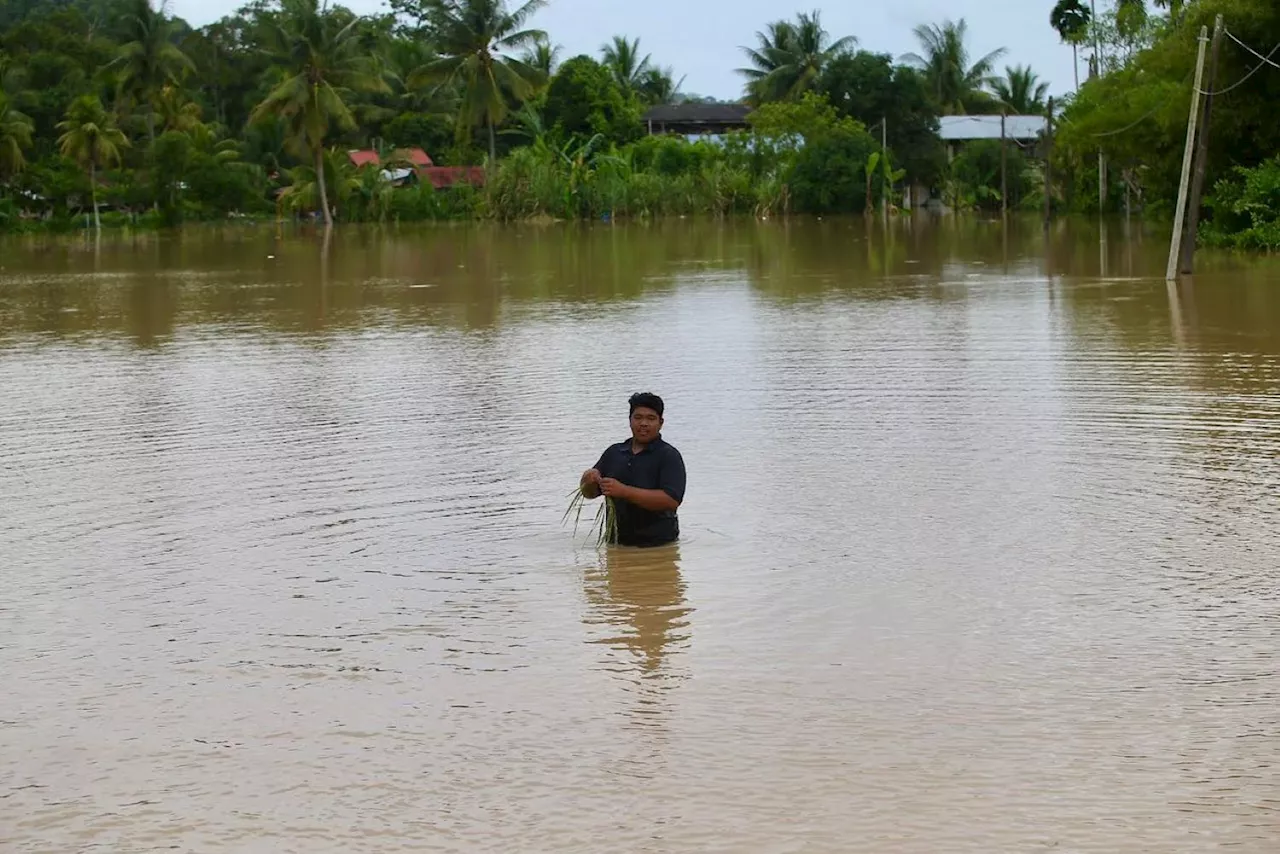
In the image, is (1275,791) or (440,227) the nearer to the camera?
(1275,791)

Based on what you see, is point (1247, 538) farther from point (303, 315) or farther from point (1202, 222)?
point (1202, 222)

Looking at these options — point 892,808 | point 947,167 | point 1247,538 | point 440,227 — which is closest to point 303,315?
point 1247,538

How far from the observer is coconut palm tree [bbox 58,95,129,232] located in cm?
6625

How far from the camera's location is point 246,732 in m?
6.58

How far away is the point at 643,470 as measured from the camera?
9172 millimetres

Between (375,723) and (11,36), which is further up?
(11,36)

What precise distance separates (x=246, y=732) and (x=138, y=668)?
111 cm

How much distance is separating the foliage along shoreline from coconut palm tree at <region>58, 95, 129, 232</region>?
11 cm

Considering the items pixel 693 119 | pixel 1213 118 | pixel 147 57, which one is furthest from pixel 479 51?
pixel 1213 118

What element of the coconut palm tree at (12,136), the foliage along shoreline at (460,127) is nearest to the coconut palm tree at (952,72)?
the foliage along shoreline at (460,127)

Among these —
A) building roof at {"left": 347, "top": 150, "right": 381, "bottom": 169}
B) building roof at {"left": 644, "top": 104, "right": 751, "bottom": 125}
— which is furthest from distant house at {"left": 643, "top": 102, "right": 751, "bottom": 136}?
building roof at {"left": 347, "top": 150, "right": 381, "bottom": 169}

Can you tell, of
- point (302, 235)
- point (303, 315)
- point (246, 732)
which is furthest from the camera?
point (302, 235)

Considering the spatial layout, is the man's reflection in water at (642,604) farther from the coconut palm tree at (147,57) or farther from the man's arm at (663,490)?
the coconut palm tree at (147,57)

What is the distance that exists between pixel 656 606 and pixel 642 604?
8 centimetres
